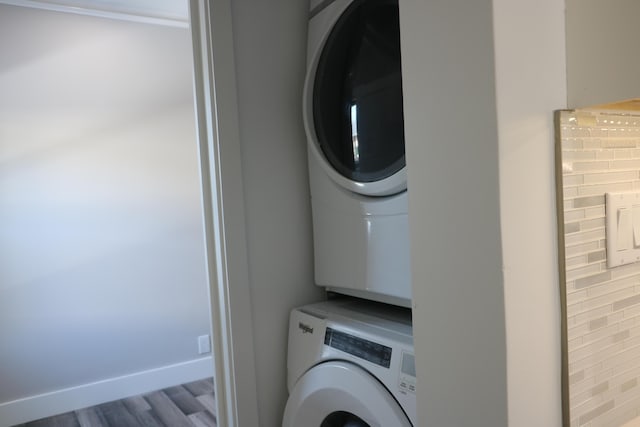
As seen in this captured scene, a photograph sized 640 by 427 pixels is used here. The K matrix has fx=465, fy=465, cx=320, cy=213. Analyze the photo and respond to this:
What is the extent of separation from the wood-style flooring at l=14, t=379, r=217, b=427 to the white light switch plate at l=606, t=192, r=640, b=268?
226 centimetres

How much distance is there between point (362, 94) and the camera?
3.44ft

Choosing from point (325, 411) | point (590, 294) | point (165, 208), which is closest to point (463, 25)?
point (590, 294)

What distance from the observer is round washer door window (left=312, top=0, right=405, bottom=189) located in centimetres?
96

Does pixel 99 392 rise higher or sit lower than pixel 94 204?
lower

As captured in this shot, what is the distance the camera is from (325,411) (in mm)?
1060

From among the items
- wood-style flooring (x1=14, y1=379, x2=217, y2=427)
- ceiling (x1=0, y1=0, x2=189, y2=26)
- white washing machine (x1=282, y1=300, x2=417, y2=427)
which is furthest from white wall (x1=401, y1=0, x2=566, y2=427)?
ceiling (x1=0, y1=0, x2=189, y2=26)

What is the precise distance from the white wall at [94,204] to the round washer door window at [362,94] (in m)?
2.07

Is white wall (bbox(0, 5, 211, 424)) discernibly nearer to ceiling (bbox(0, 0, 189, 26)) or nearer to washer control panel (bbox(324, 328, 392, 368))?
ceiling (bbox(0, 0, 189, 26))

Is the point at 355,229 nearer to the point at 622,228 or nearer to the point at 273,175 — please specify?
the point at 273,175

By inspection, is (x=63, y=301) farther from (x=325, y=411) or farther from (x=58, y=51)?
(x=325, y=411)

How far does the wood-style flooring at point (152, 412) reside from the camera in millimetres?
2521

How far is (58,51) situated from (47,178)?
0.73 m

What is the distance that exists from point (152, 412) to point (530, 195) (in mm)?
2691

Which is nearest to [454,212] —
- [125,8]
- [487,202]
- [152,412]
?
[487,202]
